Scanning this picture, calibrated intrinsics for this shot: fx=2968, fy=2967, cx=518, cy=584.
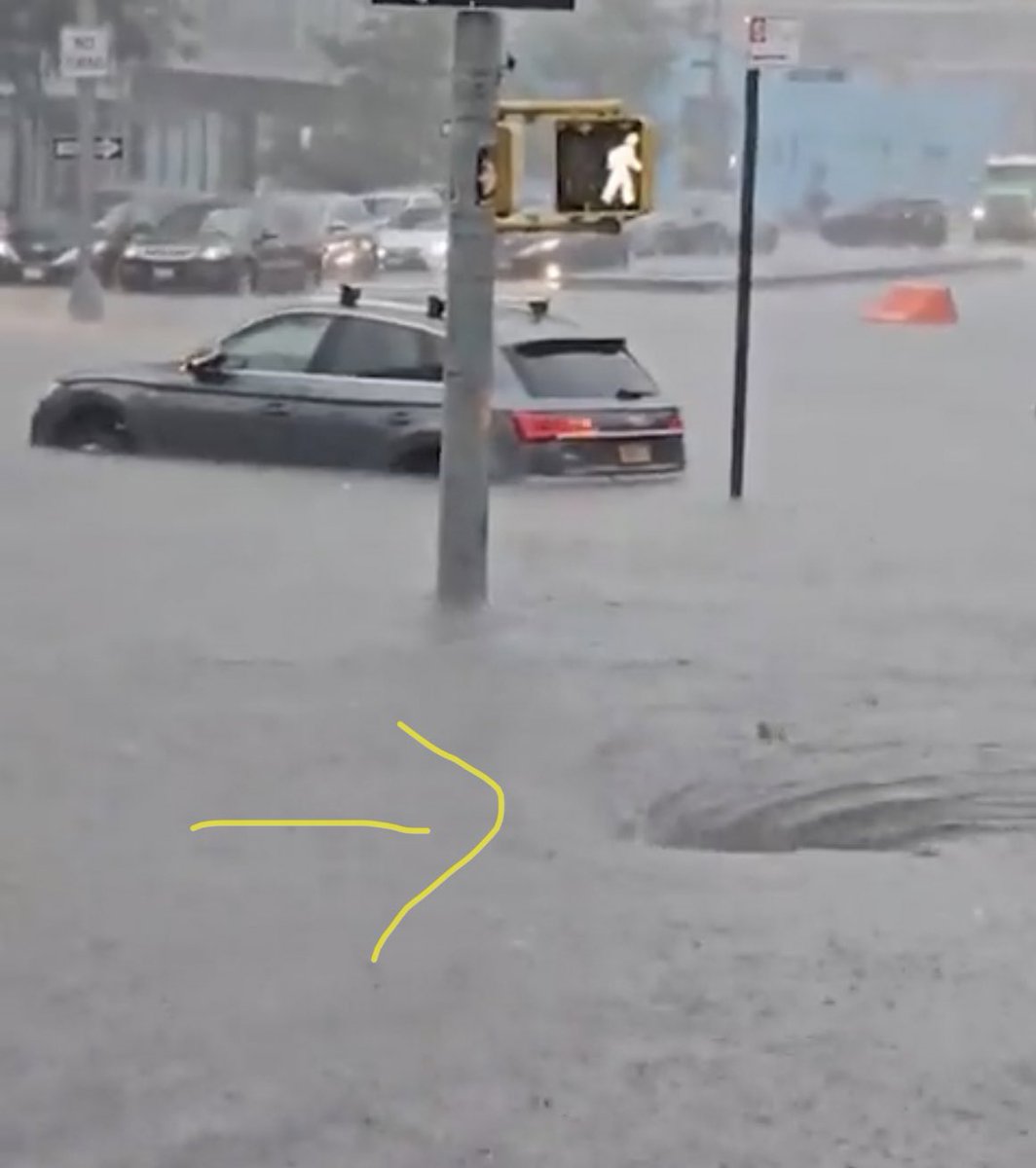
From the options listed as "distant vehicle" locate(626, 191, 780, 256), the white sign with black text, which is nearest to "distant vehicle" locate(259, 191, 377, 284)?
the white sign with black text

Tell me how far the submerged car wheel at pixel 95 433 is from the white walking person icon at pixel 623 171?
790cm

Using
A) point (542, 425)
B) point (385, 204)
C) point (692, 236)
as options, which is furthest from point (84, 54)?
point (692, 236)

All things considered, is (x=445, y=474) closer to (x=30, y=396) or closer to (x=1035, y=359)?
(x=30, y=396)

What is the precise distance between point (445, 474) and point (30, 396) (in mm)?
13390

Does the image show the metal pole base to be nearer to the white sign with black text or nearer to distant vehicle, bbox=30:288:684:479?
the white sign with black text

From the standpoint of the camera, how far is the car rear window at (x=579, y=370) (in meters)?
19.8

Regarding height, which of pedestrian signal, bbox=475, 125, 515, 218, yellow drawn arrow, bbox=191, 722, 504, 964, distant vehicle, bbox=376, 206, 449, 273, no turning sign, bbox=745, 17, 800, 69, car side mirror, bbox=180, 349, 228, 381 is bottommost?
distant vehicle, bbox=376, 206, 449, 273

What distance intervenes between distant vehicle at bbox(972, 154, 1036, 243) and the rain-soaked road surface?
59.8 meters

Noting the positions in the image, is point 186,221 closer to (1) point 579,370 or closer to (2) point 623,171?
(1) point 579,370

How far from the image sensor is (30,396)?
2717 cm

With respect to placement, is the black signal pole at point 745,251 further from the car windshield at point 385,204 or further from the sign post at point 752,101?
the car windshield at point 385,204

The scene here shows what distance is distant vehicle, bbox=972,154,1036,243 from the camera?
77.7 meters

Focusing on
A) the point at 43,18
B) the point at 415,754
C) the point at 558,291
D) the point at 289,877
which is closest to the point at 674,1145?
the point at 289,877

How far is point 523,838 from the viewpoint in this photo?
9.51 meters
